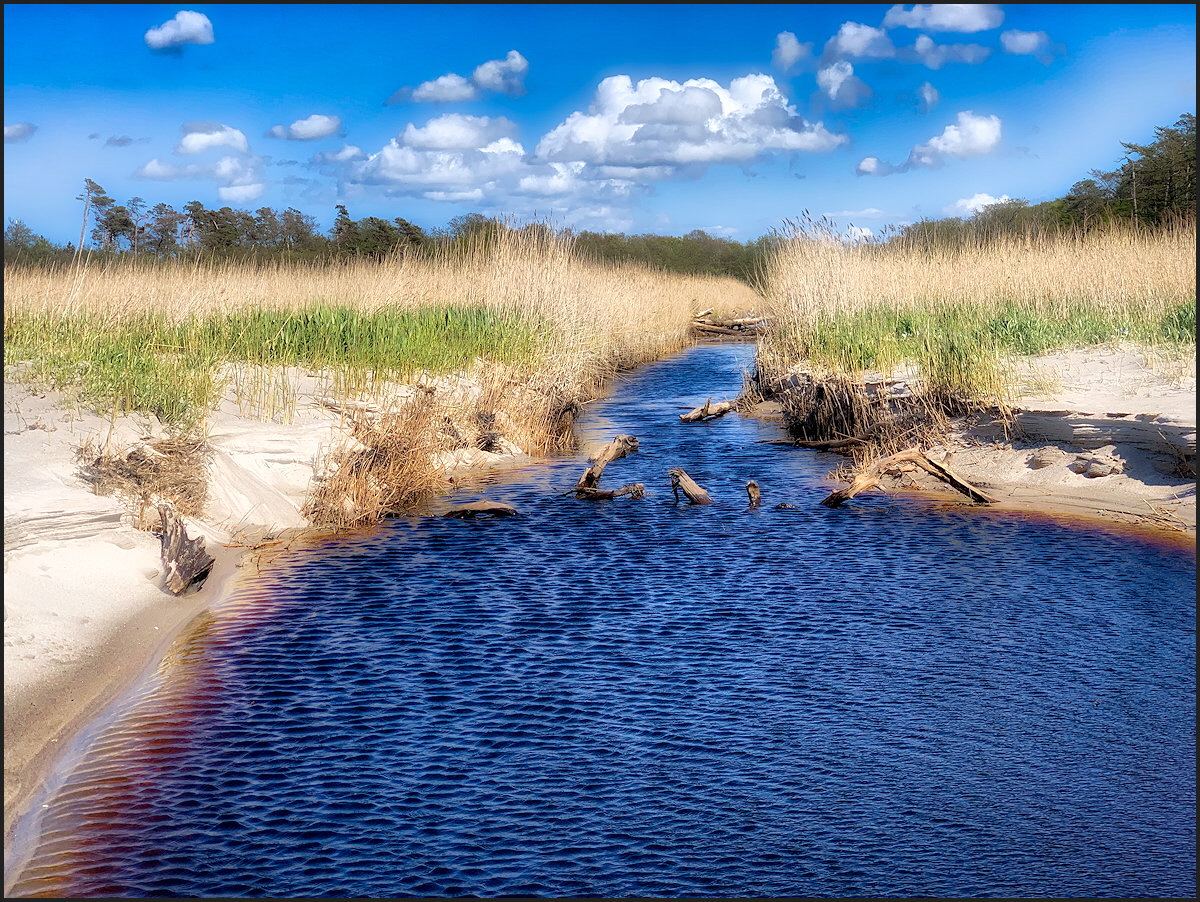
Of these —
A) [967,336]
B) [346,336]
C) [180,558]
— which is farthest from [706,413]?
[180,558]

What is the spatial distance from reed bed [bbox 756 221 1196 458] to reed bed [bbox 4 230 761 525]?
4.04 m

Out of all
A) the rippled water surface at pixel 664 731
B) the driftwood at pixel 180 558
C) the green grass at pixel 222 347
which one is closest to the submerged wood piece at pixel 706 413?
the green grass at pixel 222 347

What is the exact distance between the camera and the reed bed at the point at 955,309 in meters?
13.3

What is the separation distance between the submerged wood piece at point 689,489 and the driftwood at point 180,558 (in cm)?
507

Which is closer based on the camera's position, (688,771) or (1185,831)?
(1185,831)

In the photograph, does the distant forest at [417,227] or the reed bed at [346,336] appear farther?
the distant forest at [417,227]

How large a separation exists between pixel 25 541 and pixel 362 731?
2984 mm

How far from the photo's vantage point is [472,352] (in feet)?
51.3

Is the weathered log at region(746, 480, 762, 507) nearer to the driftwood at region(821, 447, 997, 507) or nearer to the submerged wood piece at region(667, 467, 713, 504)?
the submerged wood piece at region(667, 467, 713, 504)

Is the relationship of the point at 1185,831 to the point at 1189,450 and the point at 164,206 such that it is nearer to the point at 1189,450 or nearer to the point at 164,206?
the point at 1189,450

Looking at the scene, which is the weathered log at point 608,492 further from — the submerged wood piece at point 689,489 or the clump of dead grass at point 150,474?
the clump of dead grass at point 150,474

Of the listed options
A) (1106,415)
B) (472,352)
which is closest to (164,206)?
(472,352)

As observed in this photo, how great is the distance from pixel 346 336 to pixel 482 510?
5.09m

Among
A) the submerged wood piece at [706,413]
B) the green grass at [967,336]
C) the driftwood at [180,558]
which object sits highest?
the green grass at [967,336]
